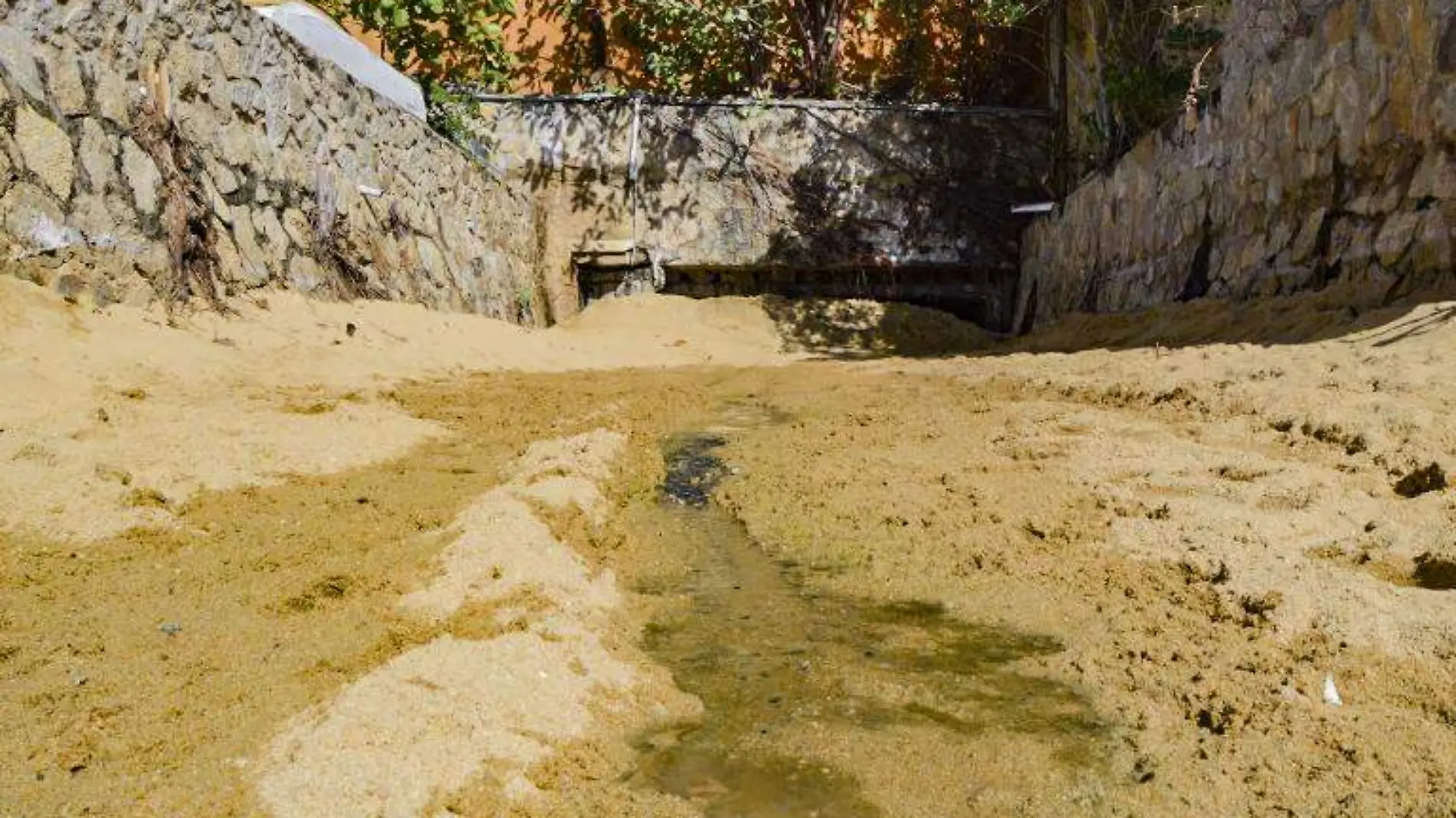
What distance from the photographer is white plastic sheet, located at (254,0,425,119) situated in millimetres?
8750

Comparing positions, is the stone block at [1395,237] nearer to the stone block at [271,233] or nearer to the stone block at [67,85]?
the stone block at [271,233]

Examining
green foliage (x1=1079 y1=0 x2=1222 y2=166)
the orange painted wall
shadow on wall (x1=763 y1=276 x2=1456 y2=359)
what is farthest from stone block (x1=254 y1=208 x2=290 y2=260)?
the orange painted wall

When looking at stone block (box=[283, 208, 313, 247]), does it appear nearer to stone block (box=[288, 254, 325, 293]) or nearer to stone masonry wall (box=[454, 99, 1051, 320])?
stone block (box=[288, 254, 325, 293])

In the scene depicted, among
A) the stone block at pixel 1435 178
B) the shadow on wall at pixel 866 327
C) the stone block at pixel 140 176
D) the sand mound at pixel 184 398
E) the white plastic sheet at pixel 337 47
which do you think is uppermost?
the white plastic sheet at pixel 337 47

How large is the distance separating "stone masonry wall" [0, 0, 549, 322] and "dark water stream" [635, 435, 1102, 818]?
3618mm

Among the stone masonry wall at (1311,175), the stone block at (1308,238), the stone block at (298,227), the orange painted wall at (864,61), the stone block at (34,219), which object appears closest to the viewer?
the stone block at (34,219)

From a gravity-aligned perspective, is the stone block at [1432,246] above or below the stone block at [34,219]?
below

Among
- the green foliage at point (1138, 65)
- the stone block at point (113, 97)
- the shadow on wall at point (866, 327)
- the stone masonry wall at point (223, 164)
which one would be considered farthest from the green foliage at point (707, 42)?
the stone block at point (113, 97)

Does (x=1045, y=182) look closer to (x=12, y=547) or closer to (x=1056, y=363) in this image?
(x=1056, y=363)

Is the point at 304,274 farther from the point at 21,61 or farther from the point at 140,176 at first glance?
the point at 21,61

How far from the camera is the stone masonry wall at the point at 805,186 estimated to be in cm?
1300

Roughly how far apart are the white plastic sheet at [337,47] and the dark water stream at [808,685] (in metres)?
6.56

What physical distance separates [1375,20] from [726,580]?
15.4 feet

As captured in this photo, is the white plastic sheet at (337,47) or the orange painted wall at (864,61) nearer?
the white plastic sheet at (337,47)
